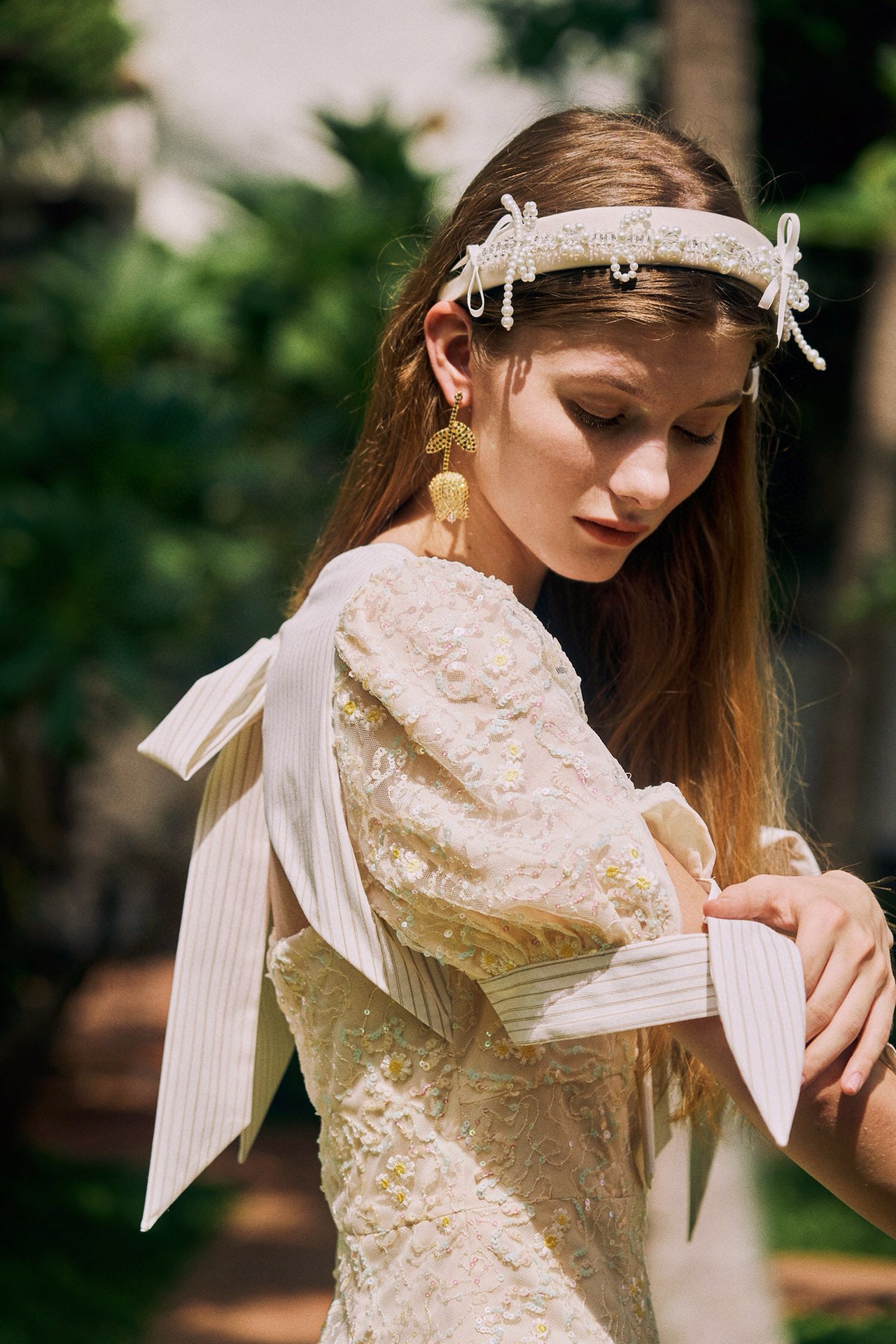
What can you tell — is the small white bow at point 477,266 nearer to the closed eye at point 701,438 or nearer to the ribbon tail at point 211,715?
the closed eye at point 701,438

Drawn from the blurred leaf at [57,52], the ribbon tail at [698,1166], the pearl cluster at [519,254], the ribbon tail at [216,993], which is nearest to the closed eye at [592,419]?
the pearl cluster at [519,254]

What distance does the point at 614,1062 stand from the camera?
Result: 1439 mm

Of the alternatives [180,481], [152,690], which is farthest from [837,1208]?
[180,481]

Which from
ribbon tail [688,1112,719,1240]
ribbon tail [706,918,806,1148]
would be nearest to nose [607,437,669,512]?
ribbon tail [706,918,806,1148]

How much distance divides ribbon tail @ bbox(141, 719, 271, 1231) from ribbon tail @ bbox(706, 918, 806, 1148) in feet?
1.92

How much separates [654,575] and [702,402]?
38cm

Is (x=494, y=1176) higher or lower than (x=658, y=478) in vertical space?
lower

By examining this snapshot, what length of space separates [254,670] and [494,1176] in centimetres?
57

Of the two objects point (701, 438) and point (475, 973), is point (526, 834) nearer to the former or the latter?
point (475, 973)

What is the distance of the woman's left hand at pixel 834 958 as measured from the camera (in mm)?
1175

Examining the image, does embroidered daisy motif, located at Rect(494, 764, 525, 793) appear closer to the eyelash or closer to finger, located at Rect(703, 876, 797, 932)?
finger, located at Rect(703, 876, 797, 932)

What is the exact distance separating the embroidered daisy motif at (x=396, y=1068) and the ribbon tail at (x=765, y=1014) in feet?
1.24

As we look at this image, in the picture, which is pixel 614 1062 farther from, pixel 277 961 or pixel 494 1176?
pixel 277 961

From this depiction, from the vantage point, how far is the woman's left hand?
1.17m
